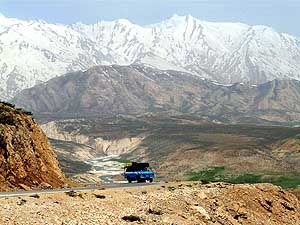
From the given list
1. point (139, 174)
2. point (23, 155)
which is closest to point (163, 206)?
point (139, 174)

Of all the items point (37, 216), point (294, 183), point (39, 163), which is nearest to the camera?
point (37, 216)

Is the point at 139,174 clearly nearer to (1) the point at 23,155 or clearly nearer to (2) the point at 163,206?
(1) the point at 23,155

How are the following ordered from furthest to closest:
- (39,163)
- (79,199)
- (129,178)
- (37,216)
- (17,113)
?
(17,113) → (39,163) → (129,178) → (79,199) → (37,216)

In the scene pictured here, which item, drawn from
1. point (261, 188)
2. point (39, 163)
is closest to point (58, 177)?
point (39, 163)

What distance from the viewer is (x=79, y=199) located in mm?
39500

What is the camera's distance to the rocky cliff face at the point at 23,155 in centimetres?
6002

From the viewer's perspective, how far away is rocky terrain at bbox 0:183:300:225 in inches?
1388

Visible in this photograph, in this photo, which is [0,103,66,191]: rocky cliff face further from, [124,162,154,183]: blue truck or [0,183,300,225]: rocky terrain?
[0,183,300,225]: rocky terrain

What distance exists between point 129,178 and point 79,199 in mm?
23660

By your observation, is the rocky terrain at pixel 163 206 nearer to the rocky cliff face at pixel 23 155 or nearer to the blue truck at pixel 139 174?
the blue truck at pixel 139 174

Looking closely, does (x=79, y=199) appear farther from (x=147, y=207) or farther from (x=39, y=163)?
(x=39, y=163)

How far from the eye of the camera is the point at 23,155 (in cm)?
6519

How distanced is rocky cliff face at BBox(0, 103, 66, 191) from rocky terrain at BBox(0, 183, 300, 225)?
16.1 m

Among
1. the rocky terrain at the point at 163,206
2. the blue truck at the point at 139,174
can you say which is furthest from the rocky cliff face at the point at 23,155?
the rocky terrain at the point at 163,206
